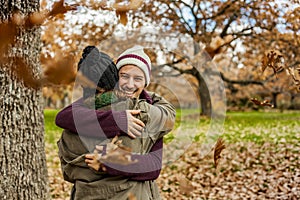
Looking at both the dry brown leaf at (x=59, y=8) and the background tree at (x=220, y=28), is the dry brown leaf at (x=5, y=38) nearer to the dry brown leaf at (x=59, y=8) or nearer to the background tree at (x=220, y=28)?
the dry brown leaf at (x=59, y=8)

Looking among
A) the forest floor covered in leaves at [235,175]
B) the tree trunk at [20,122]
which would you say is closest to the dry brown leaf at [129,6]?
the tree trunk at [20,122]

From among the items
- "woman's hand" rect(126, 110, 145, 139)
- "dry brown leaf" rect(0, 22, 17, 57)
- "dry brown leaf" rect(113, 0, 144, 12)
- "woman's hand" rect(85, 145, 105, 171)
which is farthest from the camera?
"dry brown leaf" rect(113, 0, 144, 12)

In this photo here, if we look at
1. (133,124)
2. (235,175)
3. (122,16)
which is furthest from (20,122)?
(235,175)

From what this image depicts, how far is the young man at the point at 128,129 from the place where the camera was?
181cm

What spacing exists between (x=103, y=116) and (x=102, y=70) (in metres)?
0.19

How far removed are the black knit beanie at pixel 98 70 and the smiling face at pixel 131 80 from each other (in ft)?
0.16

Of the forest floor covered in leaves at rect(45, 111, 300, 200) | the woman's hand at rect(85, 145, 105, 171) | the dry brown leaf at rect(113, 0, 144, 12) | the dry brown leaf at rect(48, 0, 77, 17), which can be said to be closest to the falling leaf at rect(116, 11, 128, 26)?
the dry brown leaf at rect(113, 0, 144, 12)

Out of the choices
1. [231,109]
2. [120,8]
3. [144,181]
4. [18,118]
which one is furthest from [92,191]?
[231,109]

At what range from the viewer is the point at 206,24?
14289mm

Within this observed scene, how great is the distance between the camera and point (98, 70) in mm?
1825

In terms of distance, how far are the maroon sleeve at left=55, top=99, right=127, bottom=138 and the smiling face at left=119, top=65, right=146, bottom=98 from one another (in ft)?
0.38

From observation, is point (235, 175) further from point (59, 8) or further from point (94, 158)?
point (59, 8)

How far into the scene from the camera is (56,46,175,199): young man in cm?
181

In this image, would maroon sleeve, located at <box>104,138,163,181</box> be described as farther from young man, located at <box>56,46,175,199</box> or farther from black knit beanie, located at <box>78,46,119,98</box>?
black knit beanie, located at <box>78,46,119,98</box>
